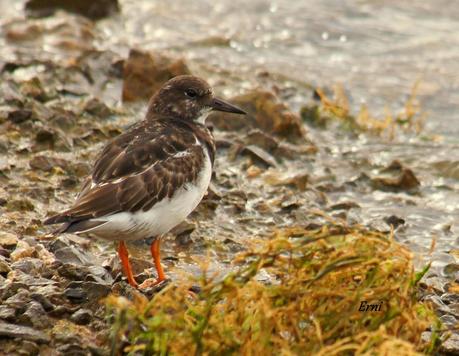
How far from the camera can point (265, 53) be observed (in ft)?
36.1

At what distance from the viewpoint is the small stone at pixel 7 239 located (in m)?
5.45

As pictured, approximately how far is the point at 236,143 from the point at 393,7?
5.36 metres

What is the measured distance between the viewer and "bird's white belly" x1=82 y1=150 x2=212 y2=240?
5.13m

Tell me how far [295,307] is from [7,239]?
7.35ft

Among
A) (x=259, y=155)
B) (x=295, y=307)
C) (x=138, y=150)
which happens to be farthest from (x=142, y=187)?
(x=259, y=155)

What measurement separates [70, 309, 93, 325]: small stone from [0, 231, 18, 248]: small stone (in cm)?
107

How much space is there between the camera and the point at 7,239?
18.1 ft

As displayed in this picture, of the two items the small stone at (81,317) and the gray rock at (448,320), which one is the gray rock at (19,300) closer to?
the small stone at (81,317)

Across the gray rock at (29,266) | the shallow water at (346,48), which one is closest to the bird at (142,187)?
the gray rock at (29,266)

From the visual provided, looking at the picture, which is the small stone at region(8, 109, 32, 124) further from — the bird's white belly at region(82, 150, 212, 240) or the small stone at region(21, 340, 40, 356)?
the small stone at region(21, 340, 40, 356)

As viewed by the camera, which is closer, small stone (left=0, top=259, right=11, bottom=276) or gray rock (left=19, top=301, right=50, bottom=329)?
gray rock (left=19, top=301, right=50, bottom=329)

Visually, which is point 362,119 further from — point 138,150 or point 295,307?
point 295,307

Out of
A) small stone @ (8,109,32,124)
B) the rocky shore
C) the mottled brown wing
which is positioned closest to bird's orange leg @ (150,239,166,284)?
the rocky shore

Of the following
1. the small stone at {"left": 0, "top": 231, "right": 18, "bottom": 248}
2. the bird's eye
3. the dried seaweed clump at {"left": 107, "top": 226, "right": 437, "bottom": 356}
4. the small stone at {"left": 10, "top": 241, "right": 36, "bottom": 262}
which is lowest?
the small stone at {"left": 0, "top": 231, "right": 18, "bottom": 248}
